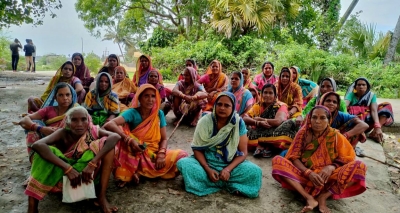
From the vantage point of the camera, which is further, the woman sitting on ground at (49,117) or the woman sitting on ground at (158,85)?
the woman sitting on ground at (158,85)

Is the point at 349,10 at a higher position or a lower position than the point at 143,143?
higher

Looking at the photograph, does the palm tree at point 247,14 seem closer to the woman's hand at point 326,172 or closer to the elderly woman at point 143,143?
the elderly woman at point 143,143

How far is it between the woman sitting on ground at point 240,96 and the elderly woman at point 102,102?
6.78 ft

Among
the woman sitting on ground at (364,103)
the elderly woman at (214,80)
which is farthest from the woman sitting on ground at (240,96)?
the woman sitting on ground at (364,103)

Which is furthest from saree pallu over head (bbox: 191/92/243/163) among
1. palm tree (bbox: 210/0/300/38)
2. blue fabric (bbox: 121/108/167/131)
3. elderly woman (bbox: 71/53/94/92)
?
palm tree (bbox: 210/0/300/38)

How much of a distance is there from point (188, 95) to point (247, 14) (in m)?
7.98

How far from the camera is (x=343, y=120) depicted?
3879mm

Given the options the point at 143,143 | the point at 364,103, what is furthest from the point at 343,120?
the point at 143,143

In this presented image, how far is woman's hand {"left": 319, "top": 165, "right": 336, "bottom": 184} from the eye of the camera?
9.61ft

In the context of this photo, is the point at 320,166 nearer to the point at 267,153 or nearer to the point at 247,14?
the point at 267,153

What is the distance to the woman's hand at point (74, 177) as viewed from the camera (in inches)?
99.0

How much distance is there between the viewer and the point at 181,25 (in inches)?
665

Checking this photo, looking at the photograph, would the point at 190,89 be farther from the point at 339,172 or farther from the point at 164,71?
the point at 164,71

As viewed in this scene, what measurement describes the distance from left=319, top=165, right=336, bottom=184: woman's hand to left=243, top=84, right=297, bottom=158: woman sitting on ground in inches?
48.4
